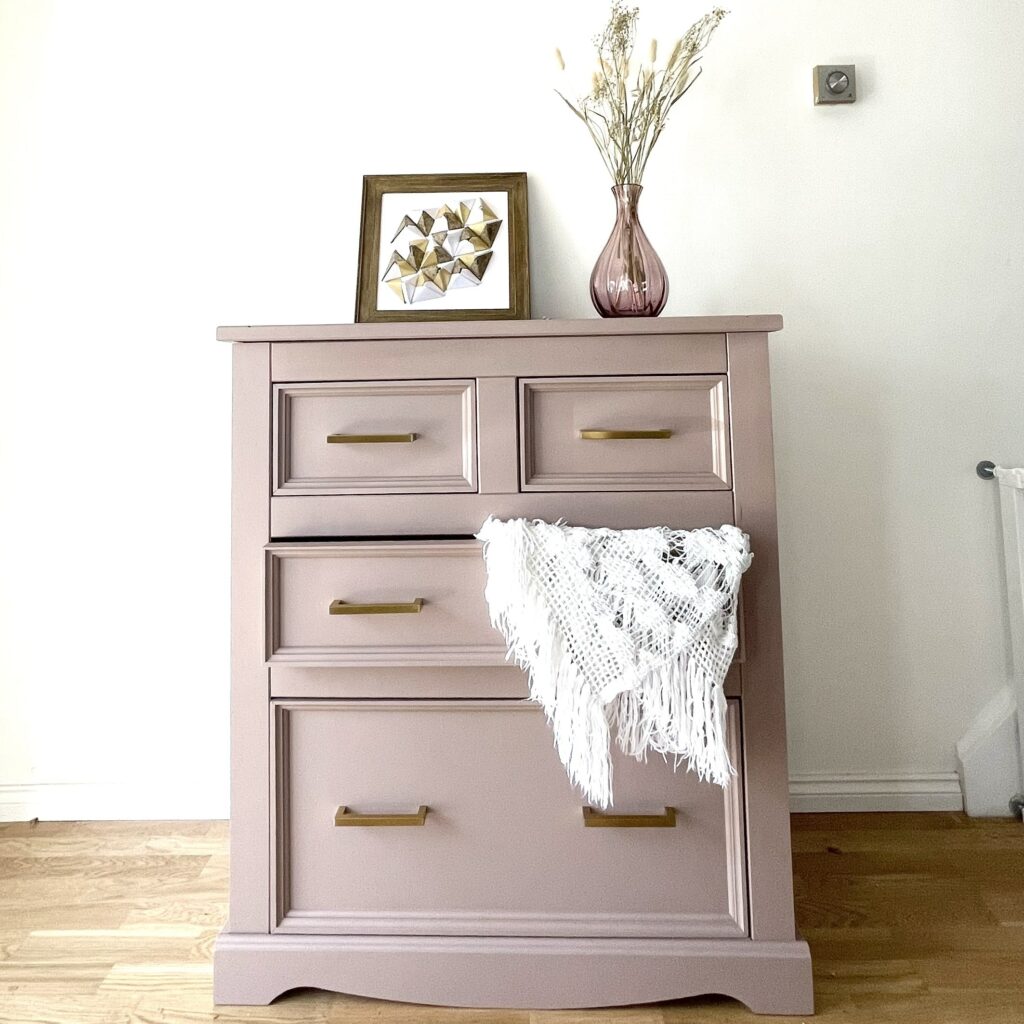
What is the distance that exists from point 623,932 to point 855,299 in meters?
1.31

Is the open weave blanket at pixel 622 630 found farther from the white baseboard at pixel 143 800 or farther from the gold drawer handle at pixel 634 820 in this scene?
the white baseboard at pixel 143 800

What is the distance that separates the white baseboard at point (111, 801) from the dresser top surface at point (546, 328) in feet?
3.54

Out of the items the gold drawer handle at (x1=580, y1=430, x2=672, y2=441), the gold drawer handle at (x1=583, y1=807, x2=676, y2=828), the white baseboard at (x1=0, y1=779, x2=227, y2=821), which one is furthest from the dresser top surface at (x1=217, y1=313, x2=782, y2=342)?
the white baseboard at (x1=0, y1=779, x2=227, y2=821)

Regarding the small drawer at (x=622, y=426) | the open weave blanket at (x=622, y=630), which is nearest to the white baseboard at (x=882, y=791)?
the open weave blanket at (x=622, y=630)

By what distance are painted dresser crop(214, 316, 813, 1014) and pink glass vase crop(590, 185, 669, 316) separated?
0.83 feet

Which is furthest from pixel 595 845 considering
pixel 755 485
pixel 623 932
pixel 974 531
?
pixel 974 531

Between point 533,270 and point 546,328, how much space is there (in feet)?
1.90

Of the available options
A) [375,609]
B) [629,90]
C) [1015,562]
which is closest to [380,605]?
[375,609]

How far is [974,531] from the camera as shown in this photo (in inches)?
67.1

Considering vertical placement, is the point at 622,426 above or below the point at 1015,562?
above

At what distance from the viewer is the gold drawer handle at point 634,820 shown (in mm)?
1159

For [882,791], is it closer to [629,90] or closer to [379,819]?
[379,819]

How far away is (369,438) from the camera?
1.19 metres

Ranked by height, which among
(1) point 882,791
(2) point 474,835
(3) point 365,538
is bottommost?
(1) point 882,791
